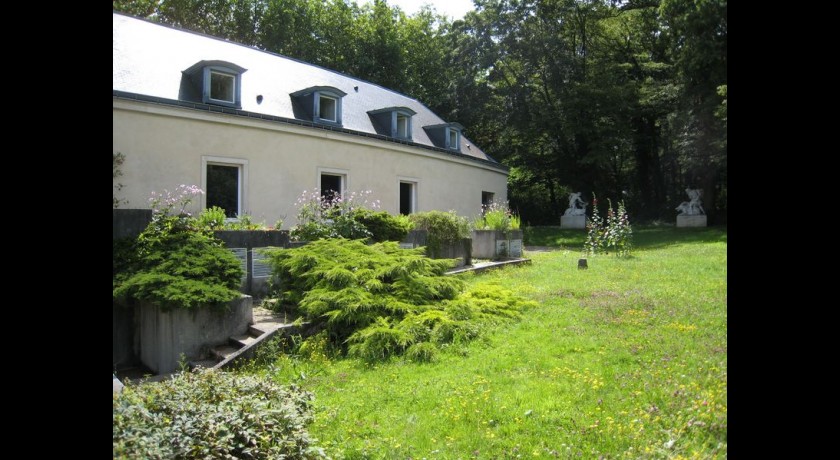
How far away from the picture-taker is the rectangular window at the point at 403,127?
14.3m

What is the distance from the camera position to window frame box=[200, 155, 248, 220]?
946 centimetres

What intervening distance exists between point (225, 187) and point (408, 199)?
596cm

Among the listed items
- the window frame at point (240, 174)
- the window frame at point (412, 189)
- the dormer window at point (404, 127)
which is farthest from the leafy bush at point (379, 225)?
the dormer window at point (404, 127)

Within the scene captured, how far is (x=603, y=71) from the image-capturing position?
8375 millimetres

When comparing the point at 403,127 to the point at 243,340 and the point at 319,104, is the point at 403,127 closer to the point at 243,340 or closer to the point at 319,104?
the point at 319,104

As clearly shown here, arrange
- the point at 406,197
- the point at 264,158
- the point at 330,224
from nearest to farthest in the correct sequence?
the point at 330,224 < the point at 264,158 < the point at 406,197

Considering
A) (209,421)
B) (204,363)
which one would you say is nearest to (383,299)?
(204,363)

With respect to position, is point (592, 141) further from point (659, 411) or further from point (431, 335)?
point (659, 411)

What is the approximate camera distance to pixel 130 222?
17.5 ft

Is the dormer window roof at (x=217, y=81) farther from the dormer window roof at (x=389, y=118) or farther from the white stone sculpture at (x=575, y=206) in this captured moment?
the white stone sculpture at (x=575, y=206)

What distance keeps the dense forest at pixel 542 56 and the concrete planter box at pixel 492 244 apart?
2.38 meters

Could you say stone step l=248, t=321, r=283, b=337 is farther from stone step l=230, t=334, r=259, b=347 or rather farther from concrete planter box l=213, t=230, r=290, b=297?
concrete planter box l=213, t=230, r=290, b=297

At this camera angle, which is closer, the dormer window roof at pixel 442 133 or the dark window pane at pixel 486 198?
the dormer window roof at pixel 442 133

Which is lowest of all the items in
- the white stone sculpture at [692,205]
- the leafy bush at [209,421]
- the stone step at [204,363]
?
the stone step at [204,363]
